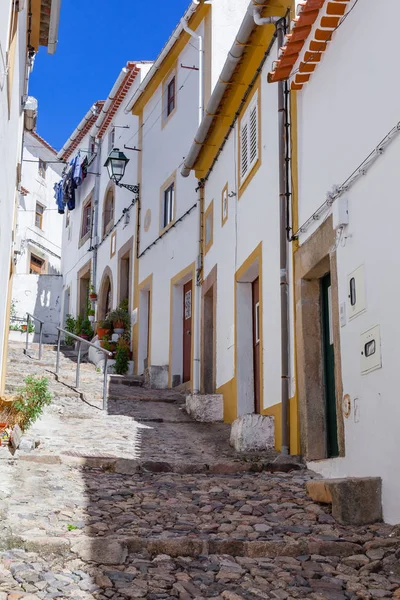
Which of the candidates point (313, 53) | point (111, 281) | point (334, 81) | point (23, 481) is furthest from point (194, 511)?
point (111, 281)

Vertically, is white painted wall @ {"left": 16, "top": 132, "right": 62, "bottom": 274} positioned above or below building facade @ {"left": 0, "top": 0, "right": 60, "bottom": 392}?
above

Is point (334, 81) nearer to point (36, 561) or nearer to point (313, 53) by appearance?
point (313, 53)

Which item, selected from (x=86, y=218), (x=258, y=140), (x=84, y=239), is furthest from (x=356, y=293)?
(x=86, y=218)

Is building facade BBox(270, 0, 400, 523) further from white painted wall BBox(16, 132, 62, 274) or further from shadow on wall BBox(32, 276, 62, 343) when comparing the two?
A: white painted wall BBox(16, 132, 62, 274)

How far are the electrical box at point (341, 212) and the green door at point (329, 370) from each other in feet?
3.38

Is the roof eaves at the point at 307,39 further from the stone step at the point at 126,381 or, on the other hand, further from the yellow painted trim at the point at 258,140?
the stone step at the point at 126,381

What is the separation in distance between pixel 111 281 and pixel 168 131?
15.7 feet

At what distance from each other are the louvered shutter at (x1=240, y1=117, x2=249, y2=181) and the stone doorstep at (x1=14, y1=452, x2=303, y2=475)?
4643 mm

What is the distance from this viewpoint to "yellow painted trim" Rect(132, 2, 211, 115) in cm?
1475

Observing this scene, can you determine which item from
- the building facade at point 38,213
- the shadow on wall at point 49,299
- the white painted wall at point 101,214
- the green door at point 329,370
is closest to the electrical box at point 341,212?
the green door at point 329,370

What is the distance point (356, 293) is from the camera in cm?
631

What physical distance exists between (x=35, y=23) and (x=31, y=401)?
5.70m

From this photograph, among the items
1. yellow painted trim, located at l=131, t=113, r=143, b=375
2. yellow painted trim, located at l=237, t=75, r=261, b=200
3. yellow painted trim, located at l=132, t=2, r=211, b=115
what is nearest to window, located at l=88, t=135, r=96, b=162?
yellow painted trim, located at l=132, t=2, r=211, b=115

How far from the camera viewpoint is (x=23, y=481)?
6.02 metres
